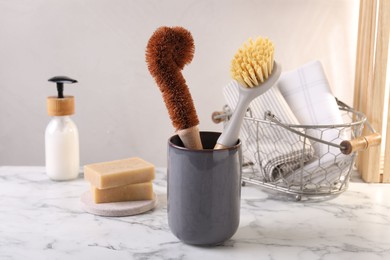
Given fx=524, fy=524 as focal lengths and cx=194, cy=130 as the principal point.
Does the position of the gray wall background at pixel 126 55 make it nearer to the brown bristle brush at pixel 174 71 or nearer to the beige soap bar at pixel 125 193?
the beige soap bar at pixel 125 193

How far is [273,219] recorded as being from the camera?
82 centimetres

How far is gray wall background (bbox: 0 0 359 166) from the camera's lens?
1119 millimetres

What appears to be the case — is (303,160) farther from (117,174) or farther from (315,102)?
(117,174)

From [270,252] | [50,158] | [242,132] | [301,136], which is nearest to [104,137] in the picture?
[50,158]

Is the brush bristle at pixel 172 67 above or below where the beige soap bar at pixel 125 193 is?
above

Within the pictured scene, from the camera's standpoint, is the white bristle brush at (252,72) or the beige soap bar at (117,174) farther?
the beige soap bar at (117,174)

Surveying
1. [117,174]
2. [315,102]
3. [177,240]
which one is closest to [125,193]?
[117,174]

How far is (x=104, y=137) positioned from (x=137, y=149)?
8cm

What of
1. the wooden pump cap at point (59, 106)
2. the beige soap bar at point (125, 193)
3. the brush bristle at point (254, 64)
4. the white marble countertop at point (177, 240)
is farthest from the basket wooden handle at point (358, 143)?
the wooden pump cap at point (59, 106)

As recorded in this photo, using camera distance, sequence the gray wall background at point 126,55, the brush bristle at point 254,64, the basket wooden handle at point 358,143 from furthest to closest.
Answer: the gray wall background at point 126,55 < the basket wooden handle at point 358,143 < the brush bristle at point 254,64

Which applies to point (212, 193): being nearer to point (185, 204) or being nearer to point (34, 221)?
point (185, 204)

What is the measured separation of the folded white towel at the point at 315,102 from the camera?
2.94 feet

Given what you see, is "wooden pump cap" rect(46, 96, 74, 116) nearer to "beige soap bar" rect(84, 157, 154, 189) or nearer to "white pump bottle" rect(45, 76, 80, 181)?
"white pump bottle" rect(45, 76, 80, 181)

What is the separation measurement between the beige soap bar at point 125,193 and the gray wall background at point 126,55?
351 mm
